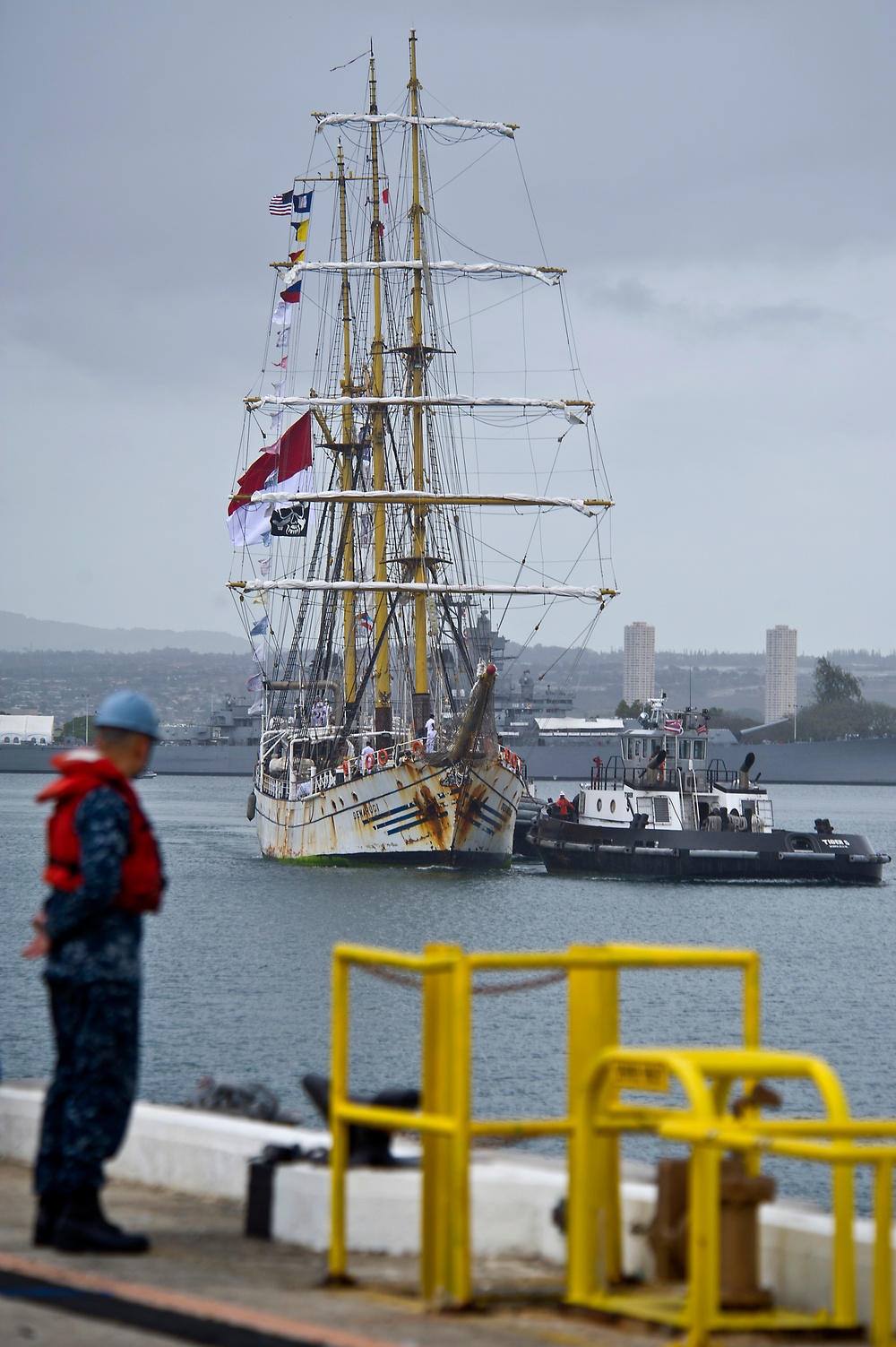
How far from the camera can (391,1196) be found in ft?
19.5

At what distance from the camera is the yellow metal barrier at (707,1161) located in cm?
455

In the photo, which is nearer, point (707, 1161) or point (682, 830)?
point (707, 1161)

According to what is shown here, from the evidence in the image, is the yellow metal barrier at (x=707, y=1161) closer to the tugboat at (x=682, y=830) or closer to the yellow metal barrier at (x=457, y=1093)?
the yellow metal barrier at (x=457, y=1093)

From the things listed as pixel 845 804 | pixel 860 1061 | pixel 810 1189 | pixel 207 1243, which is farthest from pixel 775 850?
pixel 845 804

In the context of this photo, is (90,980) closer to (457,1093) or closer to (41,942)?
(41,942)

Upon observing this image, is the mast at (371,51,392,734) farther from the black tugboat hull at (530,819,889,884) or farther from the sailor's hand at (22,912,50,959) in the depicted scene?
the sailor's hand at (22,912,50,959)

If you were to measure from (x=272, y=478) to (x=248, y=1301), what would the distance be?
5043 cm

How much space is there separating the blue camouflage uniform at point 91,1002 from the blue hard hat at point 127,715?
11.3 inches

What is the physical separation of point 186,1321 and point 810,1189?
988cm

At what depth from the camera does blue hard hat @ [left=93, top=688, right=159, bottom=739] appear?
5906 mm

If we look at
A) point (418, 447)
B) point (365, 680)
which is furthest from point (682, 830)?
point (418, 447)

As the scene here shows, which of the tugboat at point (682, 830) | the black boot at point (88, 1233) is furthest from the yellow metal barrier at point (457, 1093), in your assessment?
the tugboat at point (682, 830)

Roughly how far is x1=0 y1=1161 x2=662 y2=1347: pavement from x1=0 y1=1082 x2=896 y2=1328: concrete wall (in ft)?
0.31

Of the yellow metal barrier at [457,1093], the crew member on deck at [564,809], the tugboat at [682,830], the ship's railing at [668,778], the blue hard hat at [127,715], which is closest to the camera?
the yellow metal barrier at [457,1093]
